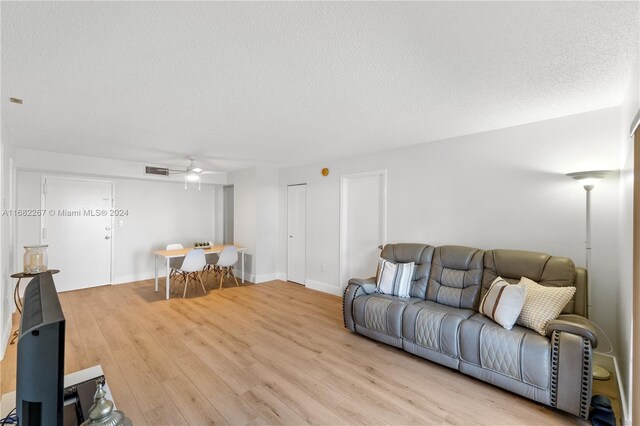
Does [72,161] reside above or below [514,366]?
above

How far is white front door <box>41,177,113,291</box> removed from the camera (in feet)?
15.7

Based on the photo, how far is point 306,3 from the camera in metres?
1.29

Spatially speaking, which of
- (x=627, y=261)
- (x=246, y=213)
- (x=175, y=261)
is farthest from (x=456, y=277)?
(x=175, y=261)

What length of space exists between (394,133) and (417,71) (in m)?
1.44

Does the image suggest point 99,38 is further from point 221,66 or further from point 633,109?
point 633,109

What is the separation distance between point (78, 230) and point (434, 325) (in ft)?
19.4

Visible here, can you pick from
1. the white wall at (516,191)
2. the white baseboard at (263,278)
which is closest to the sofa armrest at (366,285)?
the white wall at (516,191)

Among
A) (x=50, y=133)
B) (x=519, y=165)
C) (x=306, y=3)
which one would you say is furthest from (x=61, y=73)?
(x=519, y=165)

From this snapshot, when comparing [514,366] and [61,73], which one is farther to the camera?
[514,366]

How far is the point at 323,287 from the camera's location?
5027 millimetres

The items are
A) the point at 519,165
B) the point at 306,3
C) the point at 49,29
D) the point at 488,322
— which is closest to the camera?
the point at 306,3

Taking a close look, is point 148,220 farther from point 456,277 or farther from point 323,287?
point 456,277

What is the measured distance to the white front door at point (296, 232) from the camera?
18.0 ft

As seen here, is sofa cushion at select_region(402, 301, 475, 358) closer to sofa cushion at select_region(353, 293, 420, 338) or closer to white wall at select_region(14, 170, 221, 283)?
sofa cushion at select_region(353, 293, 420, 338)
